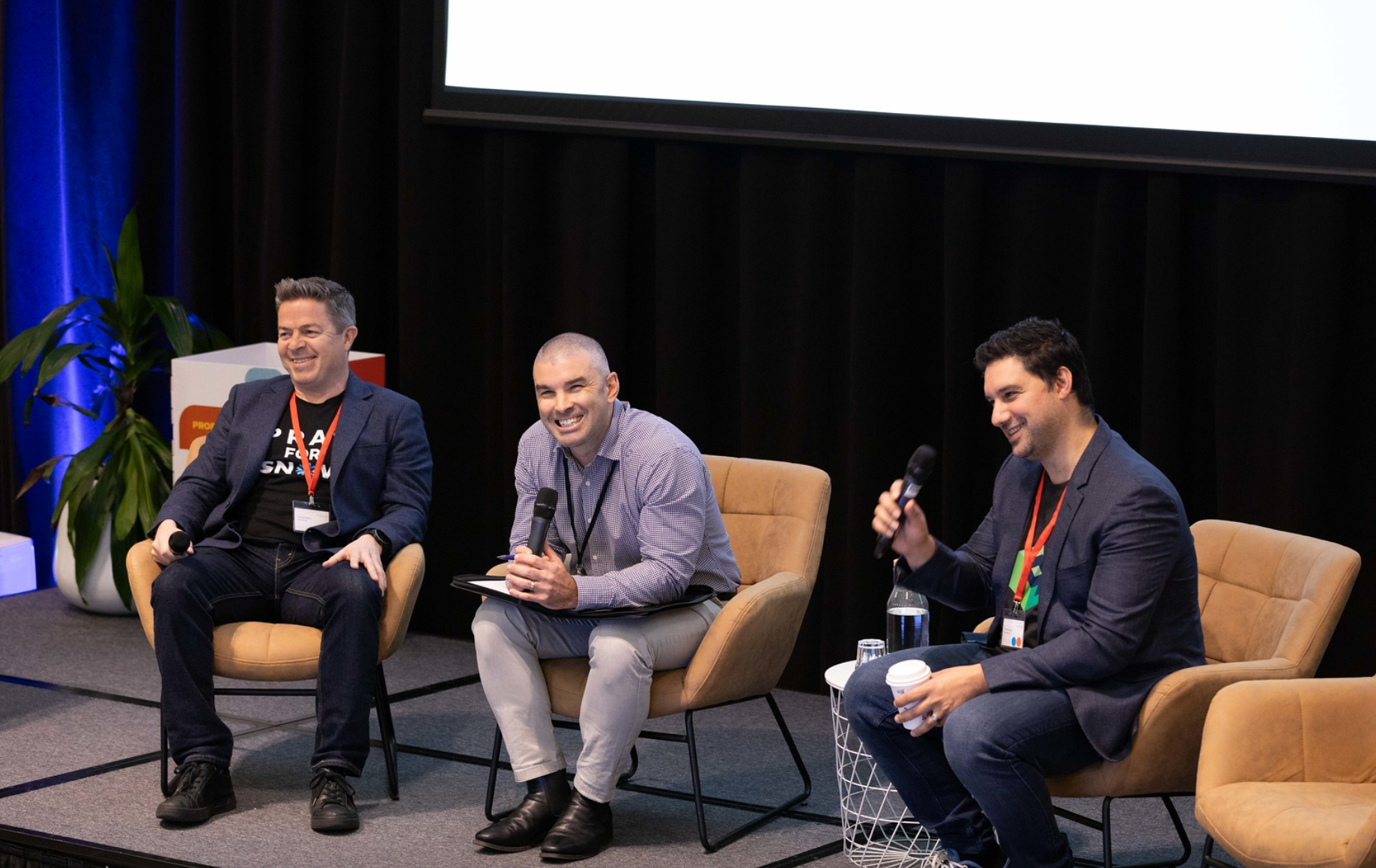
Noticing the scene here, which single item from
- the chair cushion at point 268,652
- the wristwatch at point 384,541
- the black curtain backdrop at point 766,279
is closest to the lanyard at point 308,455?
the wristwatch at point 384,541

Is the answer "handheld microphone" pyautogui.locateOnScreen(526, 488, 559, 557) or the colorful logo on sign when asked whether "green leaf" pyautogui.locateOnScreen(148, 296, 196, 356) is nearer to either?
the colorful logo on sign

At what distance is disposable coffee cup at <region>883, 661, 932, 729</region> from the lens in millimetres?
2641

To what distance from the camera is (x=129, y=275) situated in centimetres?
504

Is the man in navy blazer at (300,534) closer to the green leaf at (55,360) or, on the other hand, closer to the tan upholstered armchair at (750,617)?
the tan upholstered armchair at (750,617)

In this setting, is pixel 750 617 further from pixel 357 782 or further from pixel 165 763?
pixel 165 763

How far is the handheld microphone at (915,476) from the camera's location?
260cm

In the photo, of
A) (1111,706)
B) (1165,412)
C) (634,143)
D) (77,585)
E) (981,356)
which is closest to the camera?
(1111,706)

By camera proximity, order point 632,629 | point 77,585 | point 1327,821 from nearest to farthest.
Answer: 1. point 1327,821
2. point 632,629
3. point 77,585

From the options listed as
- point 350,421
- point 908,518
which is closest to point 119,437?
point 350,421

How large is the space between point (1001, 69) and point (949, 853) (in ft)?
6.93

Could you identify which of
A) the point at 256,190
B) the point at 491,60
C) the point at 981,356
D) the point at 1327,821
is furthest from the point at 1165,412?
the point at 256,190

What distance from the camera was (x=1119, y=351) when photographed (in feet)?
12.9

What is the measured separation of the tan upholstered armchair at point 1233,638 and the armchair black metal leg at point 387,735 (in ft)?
5.23

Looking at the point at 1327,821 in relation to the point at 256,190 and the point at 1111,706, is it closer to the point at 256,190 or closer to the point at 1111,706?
the point at 1111,706
